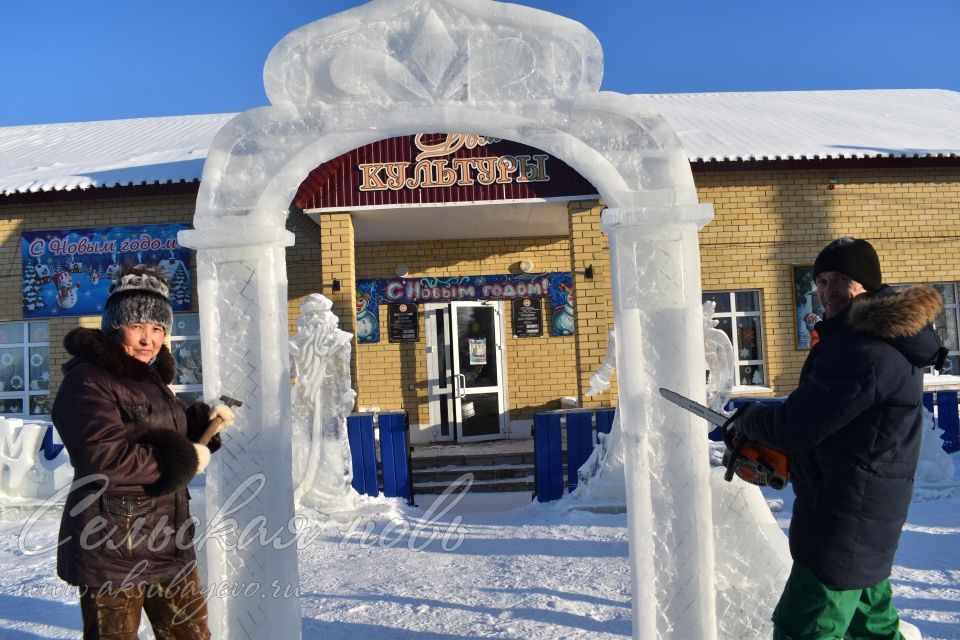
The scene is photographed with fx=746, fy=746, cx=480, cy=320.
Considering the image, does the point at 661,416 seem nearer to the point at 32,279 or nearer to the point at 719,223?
the point at 719,223

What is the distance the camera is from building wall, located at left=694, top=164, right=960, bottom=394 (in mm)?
9727

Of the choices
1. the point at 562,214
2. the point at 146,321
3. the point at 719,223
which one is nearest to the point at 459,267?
the point at 562,214

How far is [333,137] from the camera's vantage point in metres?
3.18

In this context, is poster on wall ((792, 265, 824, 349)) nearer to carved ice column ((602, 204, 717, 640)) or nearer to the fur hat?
carved ice column ((602, 204, 717, 640))

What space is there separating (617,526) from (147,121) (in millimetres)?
12321

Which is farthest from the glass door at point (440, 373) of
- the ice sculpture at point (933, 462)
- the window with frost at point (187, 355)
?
the ice sculpture at point (933, 462)

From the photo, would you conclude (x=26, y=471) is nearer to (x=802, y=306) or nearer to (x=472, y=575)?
(x=472, y=575)

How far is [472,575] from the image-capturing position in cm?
468

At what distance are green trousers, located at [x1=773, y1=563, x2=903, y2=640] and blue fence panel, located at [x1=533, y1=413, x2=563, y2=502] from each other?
14.7 ft

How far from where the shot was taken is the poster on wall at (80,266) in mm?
9703

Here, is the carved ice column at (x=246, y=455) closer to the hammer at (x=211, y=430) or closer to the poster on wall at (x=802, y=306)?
the hammer at (x=211, y=430)

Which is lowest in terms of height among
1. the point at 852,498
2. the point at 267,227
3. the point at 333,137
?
Result: the point at 852,498

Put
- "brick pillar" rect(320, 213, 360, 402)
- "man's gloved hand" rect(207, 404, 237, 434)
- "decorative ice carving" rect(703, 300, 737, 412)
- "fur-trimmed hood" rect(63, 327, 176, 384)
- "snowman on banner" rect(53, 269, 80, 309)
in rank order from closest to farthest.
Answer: "fur-trimmed hood" rect(63, 327, 176, 384)
"man's gloved hand" rect(207, 404, 237, 434)
"decorative ice carving" rect(703, 300, 737, 412)
"brick pillar" rect(320, 213, 360, 402)
"snowman on banner" rect(53, 269, 80, 309)

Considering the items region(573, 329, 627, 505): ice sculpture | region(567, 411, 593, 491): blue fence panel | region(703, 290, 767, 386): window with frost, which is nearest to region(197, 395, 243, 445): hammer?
region(573, 329, 627, 505): ice sculpture
